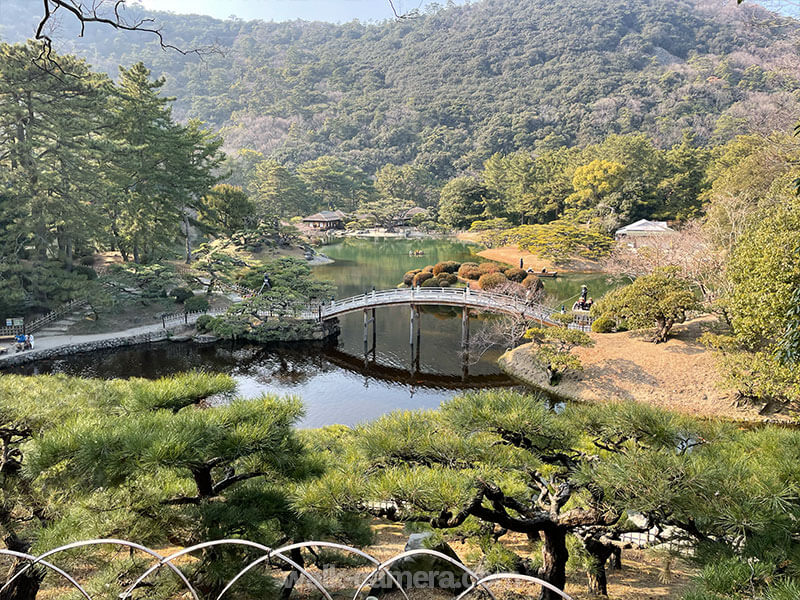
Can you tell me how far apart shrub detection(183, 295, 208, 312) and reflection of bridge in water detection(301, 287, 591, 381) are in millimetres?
4733

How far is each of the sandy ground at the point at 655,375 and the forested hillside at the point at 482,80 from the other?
42300 millimetres

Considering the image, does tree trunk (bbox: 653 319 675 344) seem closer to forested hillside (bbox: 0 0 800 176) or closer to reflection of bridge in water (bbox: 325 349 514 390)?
reflection of bridge in water (bbox: 325 349 514 390)

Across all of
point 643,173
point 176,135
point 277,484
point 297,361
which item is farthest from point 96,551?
point 643,173

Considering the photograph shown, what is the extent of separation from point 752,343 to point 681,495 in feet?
33.7

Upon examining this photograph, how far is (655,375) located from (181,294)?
18.5 m

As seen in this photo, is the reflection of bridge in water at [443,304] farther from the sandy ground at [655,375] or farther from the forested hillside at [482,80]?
the forested hillside at [482,80]

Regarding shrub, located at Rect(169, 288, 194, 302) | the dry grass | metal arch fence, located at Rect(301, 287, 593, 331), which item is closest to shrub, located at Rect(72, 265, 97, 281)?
shrub, located at Rect(169, 288, 194, 302)

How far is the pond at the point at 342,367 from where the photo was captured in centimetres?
1306

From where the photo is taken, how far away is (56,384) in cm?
469

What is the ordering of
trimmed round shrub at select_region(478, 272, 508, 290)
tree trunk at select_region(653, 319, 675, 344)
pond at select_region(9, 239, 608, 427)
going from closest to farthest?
pond at select_region(9, 239, 608, 427)
tree trunk at select_region(653, 319, 675, 344)
trimmed round shrub at select_region(478, 272, 508, 290)

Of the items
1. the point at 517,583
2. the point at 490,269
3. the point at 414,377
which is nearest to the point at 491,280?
the point at 490,269

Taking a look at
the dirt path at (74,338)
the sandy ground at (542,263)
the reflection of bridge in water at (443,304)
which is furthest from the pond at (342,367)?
the sandy ground at (542,263)

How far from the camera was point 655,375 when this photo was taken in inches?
482

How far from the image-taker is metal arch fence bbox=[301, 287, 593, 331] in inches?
613
